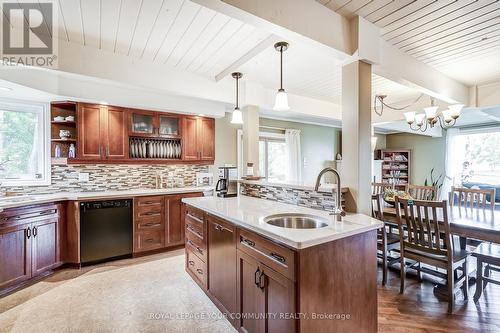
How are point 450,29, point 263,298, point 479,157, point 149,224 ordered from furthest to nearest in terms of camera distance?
point 479,157 → point 149,224 → point 450,29 → point 263,298

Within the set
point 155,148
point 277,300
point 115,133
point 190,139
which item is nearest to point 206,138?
point 190,139

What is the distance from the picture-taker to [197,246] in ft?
8.48

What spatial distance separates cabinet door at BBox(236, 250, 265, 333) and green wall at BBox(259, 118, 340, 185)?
3.95 m

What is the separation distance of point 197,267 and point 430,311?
2.30m

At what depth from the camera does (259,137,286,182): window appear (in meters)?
5.31

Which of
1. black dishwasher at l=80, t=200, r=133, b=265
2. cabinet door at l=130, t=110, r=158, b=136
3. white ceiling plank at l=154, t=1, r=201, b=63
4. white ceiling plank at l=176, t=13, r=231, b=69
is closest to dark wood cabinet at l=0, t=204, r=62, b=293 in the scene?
black dishwasher at l=80, t=200, r=133, b=265

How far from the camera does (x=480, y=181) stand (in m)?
6.15

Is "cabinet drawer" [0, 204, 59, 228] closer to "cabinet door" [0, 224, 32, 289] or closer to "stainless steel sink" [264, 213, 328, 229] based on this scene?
"cabinet door" [0, 224, 32, 289]

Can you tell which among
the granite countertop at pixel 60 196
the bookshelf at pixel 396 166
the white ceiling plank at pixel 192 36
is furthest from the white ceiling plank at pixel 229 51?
the bookshelf at pixel 396 166

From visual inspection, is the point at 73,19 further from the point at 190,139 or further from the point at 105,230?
the point at 105,230

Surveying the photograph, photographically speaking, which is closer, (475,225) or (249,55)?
(475,225)

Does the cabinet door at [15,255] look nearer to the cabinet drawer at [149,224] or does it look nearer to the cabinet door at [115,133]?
the cabinet drawer at [149,224]

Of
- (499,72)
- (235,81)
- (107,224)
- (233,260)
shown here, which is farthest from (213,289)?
(499,72)

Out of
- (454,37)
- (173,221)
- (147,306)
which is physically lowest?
(147,306)
